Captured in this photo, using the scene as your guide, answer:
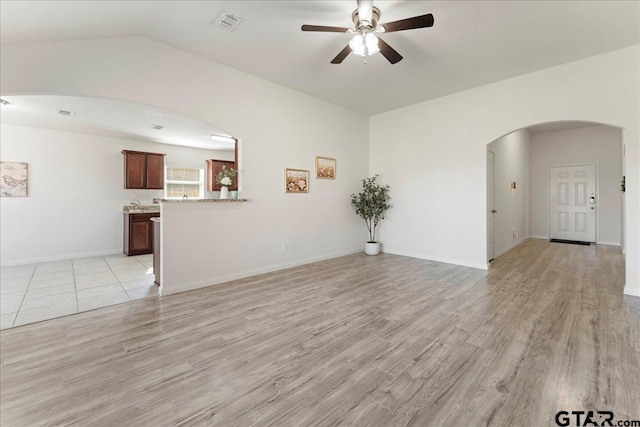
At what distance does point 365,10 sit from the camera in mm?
2375

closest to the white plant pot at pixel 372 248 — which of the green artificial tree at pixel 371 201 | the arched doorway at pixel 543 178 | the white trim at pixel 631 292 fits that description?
the green artificial tree at pixel 371 201

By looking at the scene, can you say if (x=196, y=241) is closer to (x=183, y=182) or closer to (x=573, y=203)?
(x=183, y=182)

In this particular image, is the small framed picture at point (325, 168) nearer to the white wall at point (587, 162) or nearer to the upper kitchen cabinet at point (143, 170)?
the upper kitchen cabinet at point (143, 170)

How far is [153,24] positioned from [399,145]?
4.63 meters

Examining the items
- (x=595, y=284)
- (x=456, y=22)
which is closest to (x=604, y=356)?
(x=595, y=284)

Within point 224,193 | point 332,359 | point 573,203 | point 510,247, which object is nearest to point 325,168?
point 224,193

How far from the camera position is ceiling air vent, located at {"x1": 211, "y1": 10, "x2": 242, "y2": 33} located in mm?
2768

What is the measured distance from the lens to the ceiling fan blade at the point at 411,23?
232 cm

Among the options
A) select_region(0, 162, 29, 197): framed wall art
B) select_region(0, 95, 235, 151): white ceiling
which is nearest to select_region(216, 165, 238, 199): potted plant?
select_region(0, 95, 235, 151): white ceiling

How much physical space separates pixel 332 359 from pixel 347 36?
3.45m

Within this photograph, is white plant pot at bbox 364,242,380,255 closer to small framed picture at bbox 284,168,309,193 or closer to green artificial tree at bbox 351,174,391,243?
green artificial tree at bbox 351,174,391,243

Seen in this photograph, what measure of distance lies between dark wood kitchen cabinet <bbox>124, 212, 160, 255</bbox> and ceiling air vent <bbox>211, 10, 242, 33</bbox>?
4.88m

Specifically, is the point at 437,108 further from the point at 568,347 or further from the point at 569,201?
the point at 569,201

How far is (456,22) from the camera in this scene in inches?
113
